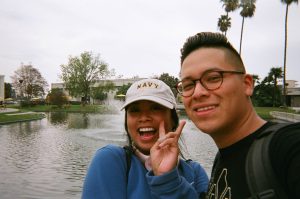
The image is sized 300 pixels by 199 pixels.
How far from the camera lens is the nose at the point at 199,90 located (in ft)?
6.64

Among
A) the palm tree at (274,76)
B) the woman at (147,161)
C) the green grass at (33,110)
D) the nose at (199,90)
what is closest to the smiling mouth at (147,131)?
the woman at (147,161)

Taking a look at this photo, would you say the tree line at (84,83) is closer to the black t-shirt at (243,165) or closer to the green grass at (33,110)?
the green grass at (33,110)

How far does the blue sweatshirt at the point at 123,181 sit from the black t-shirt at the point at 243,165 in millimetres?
243

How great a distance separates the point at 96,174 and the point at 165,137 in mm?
562

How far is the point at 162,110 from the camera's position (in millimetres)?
2566

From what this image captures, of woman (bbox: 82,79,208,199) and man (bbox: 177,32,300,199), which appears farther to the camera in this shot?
woman (bbox: 82,79,208,199)

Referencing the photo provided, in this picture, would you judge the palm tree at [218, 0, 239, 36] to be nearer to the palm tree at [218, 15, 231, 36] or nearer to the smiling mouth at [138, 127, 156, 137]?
the palm tree at [218, 15, 231, 36]

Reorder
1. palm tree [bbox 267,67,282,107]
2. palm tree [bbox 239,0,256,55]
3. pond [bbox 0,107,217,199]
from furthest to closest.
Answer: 1. palm tree [bbox 267,67,282,107]
2. palm tree [bbox 239,0,256,55]
3. pond [bbox 0,107,217,199]

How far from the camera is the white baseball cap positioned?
8.05 feet

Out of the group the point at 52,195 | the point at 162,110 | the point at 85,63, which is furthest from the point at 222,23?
the point at 162,110

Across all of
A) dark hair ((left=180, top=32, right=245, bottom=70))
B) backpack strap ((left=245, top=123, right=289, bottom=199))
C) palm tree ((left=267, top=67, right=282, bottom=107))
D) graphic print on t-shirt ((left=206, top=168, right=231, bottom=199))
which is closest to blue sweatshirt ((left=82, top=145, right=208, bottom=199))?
graphic print on t-shirt ((left=206, top=168, right=231, bottom=199))

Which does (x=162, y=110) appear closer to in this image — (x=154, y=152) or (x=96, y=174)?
(x=154, y=152)

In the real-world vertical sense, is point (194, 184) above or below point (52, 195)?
above

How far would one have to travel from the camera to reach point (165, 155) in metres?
2.23
